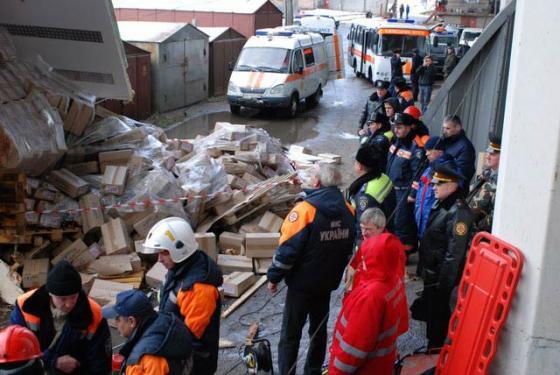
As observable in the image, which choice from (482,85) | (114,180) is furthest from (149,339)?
(482,85)

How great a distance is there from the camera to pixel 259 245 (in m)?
8.55

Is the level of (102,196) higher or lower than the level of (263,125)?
higher

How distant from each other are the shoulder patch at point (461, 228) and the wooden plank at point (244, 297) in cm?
306

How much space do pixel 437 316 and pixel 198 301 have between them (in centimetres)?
251

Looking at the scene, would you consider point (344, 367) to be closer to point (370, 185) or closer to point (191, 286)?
point (191, 286)

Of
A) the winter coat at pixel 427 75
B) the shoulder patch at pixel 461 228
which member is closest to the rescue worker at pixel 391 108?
the shoulder patch at pixel 461 228

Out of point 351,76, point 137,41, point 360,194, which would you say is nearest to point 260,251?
point 360,194

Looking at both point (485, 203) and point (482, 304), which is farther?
point (485, 203)

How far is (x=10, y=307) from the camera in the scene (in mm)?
7273

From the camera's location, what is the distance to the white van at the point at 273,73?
20.0m

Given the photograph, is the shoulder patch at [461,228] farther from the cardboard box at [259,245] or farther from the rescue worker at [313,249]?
the cardboard box at [259,245]

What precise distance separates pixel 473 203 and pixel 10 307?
17.5ft

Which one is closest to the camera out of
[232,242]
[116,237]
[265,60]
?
[116,237]

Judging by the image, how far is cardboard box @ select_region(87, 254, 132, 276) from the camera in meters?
7.82
